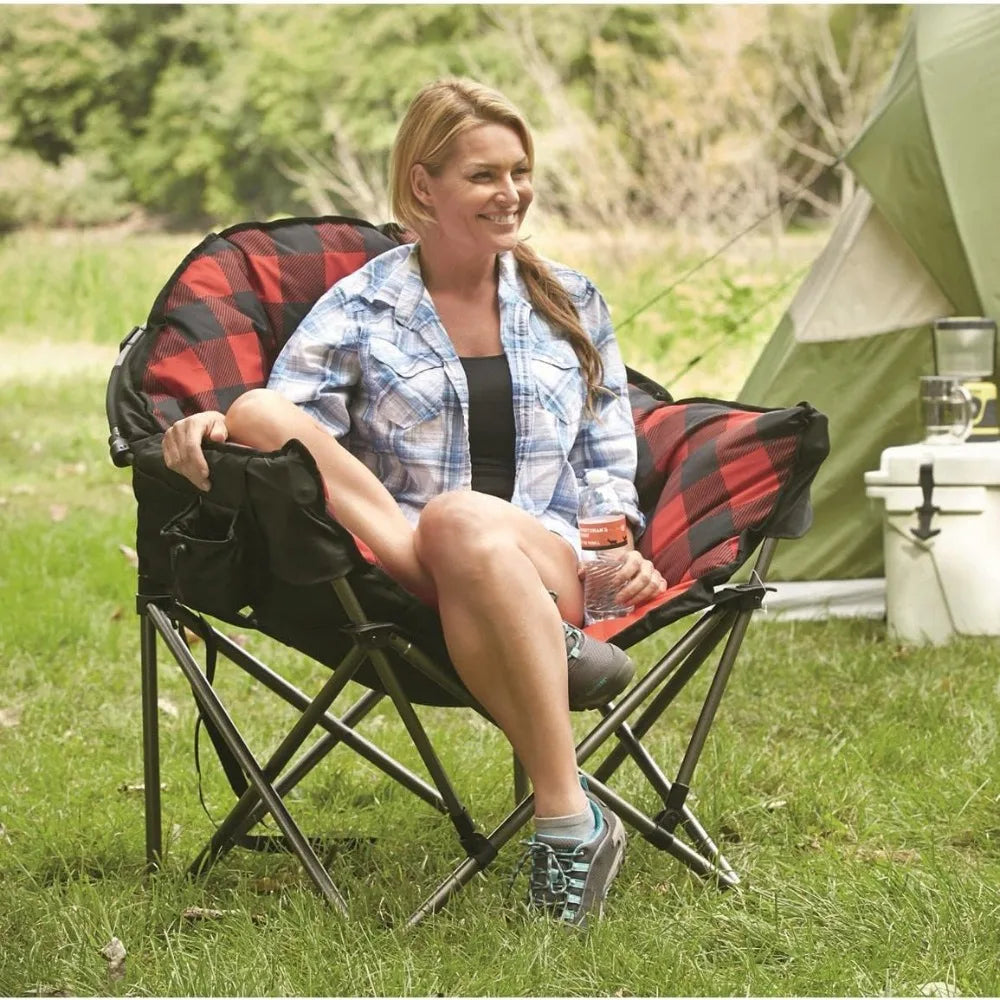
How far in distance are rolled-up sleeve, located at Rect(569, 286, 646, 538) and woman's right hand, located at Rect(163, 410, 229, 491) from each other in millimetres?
654

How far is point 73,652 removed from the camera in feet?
12.9

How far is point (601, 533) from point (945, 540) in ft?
6.16

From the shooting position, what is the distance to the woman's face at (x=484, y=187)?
100 inches

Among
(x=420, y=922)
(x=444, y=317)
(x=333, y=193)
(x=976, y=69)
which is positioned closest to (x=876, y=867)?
(x=420, y=922)

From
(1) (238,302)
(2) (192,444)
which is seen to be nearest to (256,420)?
(2) (192,444)

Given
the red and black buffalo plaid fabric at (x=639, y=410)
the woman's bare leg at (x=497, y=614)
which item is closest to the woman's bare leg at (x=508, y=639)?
the woman's bare leg at (x=497, y=614)

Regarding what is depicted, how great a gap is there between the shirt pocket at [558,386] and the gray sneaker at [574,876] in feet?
2.34

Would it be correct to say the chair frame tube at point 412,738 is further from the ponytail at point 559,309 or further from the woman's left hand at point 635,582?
the ponytail at point 559,309

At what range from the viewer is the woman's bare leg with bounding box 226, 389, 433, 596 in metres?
2.34

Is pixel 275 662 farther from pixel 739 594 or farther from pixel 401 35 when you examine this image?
pixel 401 35

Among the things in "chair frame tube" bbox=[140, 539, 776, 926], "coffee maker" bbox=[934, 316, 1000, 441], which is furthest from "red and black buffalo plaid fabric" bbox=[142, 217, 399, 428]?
"coffee maker" bbox=[934, 316, 1000, 441]

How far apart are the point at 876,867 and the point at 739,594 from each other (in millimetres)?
477

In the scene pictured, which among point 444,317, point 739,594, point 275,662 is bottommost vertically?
point 275,662

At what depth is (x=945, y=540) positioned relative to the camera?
4.10m
